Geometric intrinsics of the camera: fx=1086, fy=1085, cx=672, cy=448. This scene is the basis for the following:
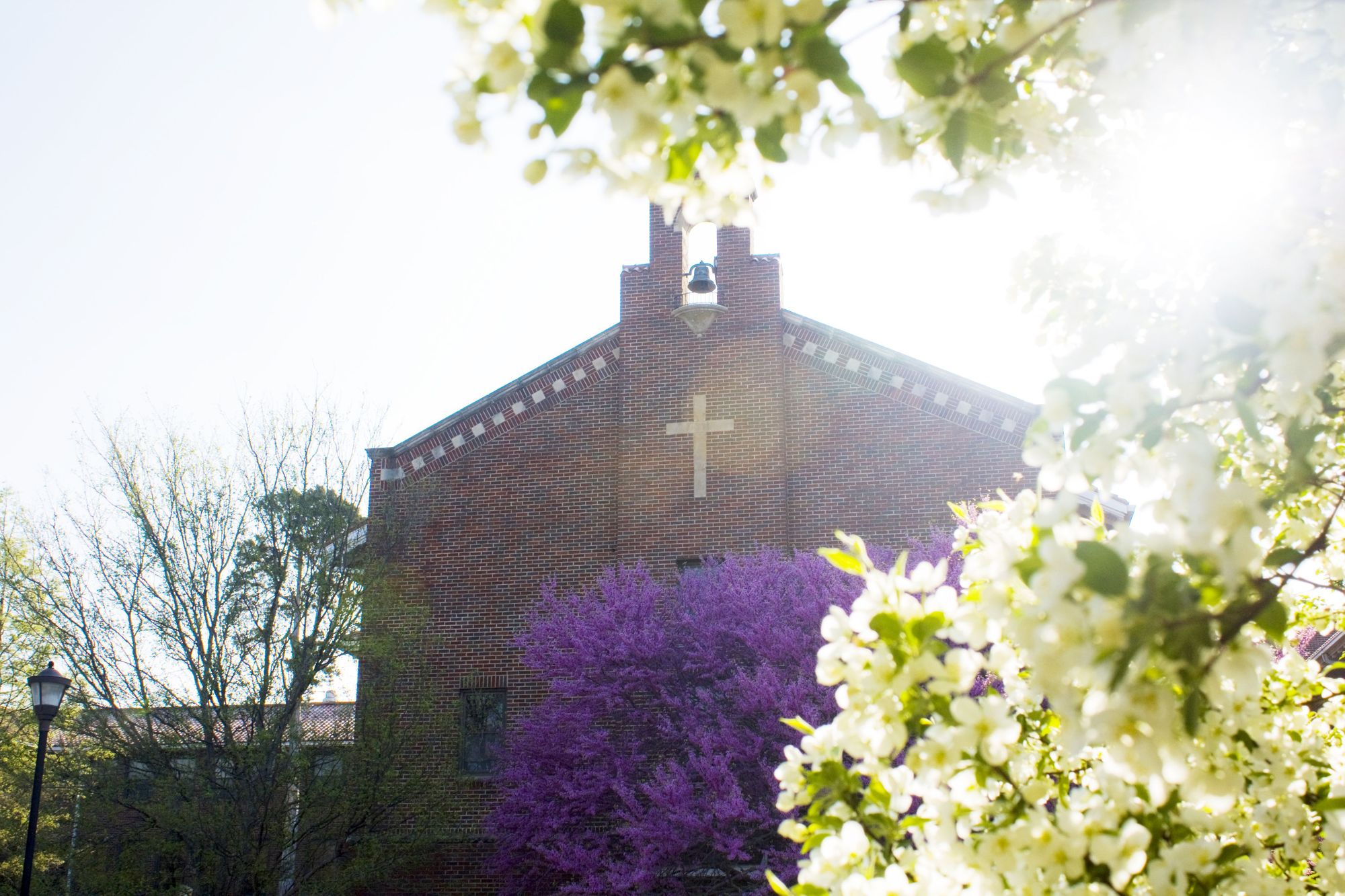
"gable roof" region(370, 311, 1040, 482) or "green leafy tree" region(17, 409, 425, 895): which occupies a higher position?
"gable roof" region(370, 311, 1040, 482)

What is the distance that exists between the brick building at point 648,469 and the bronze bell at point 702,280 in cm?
70

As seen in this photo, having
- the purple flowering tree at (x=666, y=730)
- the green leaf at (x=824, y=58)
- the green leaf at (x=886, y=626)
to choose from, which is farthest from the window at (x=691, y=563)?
the green leaf at (x=824, y=58)

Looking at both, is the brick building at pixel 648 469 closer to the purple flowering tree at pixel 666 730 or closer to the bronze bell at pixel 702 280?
the bronze bell at pixel 702 280

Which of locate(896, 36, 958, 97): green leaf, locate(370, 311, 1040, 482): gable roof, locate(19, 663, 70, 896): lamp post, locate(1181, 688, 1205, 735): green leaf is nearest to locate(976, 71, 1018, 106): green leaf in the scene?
locate(896, 36, 958, 97): green leaf

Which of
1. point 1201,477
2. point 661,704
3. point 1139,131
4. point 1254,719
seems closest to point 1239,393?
point 1201,477

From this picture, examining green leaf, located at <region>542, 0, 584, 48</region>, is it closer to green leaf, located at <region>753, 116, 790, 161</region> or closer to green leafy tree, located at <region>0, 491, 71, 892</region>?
green leaf, located at <region>753, 116, 790, 161</region>

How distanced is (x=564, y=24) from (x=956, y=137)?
0.87 m

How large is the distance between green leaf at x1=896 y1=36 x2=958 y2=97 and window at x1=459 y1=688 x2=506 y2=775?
15.4m

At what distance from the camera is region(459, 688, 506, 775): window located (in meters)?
16.5

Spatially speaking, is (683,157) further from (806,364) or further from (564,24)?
(806,364)

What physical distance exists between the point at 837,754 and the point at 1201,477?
1.67 metres

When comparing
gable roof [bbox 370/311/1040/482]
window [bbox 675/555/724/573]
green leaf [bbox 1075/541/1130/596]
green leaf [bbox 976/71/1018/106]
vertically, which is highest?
gable roof [bbox 370/311/1040/482]

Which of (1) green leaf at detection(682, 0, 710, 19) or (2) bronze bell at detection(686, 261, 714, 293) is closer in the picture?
(1) green leaf at detection(682, 0, 710, 19)

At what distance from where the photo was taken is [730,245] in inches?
713
